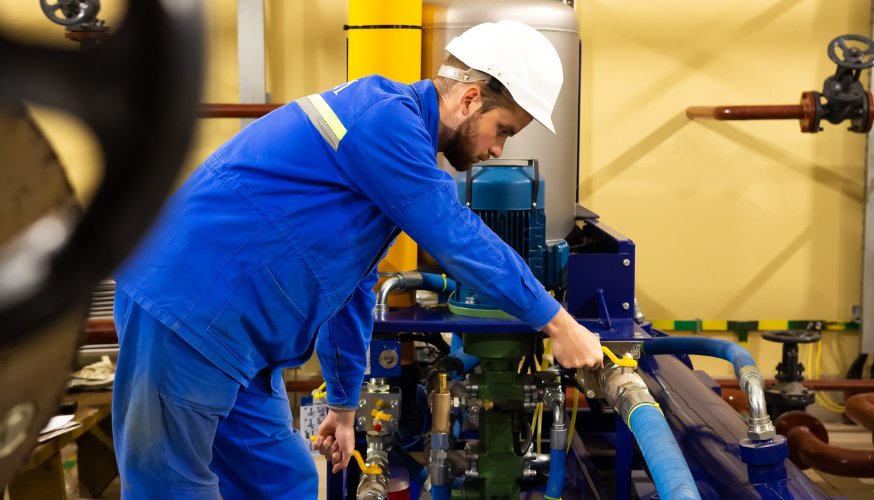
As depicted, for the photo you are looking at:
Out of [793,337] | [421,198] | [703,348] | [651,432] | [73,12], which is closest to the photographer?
[73,12]

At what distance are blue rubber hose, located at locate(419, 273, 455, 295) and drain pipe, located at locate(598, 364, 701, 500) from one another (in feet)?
1.74

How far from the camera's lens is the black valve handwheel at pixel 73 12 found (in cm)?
20

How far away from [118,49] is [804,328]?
133 inches

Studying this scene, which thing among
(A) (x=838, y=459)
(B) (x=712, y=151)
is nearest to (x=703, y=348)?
(A) (x=838, y=459)

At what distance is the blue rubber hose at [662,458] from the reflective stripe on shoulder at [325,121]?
0.71 metres

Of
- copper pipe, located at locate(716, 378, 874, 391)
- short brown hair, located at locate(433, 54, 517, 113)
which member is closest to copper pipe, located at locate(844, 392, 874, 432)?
copper pipe, located at locate(716, 378, 874, 391)

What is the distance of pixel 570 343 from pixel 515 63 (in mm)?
494

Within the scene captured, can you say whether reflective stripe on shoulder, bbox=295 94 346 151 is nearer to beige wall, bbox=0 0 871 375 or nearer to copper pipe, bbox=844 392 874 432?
beige wall, bbox=0 0 871 375

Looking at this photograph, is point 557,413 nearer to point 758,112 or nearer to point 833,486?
point 833,486

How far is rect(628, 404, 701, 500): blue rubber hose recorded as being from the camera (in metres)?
1.09

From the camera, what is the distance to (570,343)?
120 centimetres

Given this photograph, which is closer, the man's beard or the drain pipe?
the drain pipe

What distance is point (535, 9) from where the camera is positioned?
192cm

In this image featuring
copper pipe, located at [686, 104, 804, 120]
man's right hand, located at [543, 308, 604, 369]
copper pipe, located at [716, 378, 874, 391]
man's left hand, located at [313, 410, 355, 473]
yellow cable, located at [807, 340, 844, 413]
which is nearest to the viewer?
man's right hand, located at [543, 308, 604, 369]
